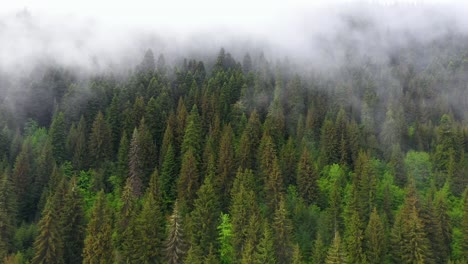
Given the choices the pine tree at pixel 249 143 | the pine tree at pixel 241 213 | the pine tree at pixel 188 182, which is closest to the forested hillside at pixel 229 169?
the pine tree at pixel 241 213

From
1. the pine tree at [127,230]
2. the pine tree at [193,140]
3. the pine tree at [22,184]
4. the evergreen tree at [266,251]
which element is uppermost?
the pine tree at [193,140]

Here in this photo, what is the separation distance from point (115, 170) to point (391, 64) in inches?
5580

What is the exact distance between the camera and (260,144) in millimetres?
82688

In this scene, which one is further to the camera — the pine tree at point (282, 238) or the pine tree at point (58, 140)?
the pine tree at point (58, 140)

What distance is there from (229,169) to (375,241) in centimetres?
2943

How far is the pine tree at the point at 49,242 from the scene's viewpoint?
179ft

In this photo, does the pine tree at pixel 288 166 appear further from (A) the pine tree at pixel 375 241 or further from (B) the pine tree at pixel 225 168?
(A) the pine tree at pixel 375 241

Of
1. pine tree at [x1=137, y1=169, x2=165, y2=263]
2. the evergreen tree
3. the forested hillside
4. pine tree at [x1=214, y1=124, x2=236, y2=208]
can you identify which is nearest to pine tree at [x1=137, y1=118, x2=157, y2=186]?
the forested hillside

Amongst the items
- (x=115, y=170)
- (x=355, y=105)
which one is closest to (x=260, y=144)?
(x=115, y=170)

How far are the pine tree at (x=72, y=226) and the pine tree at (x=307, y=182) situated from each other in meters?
39.4

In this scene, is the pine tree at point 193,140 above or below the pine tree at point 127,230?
above

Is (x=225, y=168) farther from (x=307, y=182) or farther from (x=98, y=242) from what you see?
(x=98, y=242)

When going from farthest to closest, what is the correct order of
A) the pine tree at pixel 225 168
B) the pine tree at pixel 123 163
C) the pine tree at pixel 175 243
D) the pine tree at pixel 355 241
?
the pine tree at pixel 123 163, the pine tree at pixel 225 168, the pine tree at pixel 355 241, the pine tree at pixel 175 243

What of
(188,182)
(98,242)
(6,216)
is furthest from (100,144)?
(98,242)
